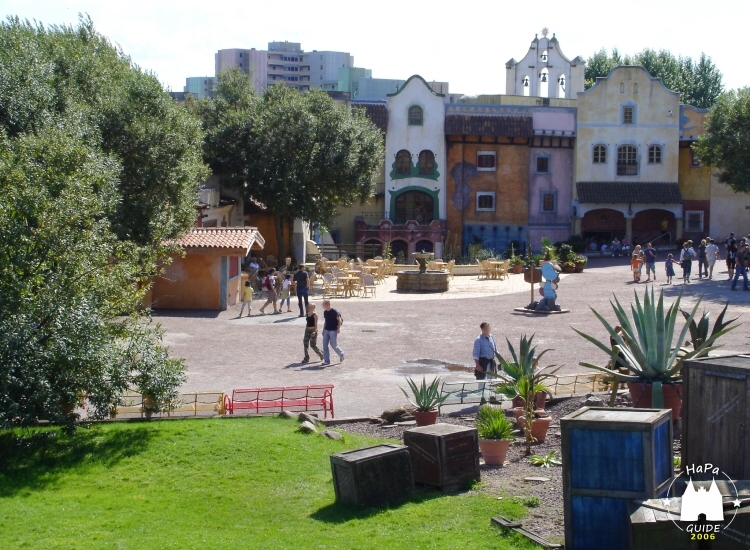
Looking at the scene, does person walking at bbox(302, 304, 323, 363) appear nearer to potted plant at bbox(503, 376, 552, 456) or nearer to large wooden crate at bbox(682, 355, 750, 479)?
potted plant at bbox(503, 376, 552, 456)

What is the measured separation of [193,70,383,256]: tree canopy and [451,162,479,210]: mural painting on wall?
13.5 meters

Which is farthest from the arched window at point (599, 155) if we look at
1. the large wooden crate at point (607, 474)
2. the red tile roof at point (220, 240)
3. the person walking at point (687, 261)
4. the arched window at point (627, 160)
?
the large wooden crate at point (607, 474)

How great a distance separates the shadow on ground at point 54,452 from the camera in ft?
35.0

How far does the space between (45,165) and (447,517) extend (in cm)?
753

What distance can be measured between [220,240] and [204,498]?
58.3 feet

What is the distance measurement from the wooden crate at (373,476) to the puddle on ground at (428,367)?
835 cm

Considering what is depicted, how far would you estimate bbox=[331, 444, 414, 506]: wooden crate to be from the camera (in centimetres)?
906

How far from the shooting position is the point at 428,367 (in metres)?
18.3

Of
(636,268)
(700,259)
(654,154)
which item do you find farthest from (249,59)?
(700,259)

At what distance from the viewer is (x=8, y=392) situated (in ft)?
35.5

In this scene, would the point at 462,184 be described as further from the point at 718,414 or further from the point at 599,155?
the point at 718,414

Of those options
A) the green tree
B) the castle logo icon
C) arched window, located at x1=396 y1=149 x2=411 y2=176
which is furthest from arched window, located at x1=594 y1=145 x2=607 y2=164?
the castle logo icon

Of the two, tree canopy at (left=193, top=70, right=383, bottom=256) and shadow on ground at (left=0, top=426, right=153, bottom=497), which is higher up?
tree canopy at (left=193, top=70, right=383, bottom=256)

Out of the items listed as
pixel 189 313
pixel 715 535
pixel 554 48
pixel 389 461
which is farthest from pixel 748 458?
pixel 554 48
